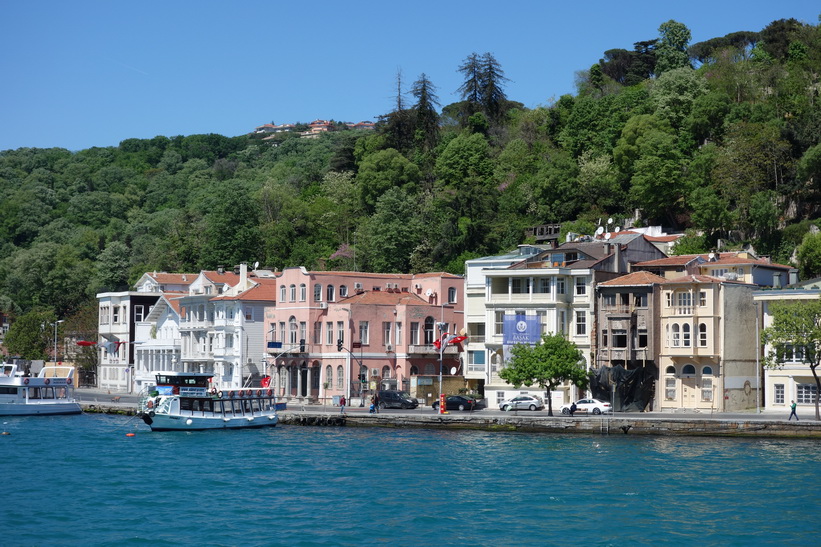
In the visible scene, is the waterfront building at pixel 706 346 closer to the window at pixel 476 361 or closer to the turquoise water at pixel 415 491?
the turquoise water at pixel 415 491

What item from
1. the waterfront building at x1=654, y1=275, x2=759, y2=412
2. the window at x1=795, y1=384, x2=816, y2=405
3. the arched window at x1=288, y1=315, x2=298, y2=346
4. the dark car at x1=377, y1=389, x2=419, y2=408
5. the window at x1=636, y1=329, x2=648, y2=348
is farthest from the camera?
the arched window at x1=288, y1=315, x2=298, y2=346

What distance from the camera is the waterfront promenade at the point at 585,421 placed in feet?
178

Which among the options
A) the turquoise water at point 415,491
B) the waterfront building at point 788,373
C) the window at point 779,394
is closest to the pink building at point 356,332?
the turquoise water at point 415,491

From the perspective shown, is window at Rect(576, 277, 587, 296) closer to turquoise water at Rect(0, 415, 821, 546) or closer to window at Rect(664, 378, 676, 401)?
window at Rect(664, 378, 676, 401)

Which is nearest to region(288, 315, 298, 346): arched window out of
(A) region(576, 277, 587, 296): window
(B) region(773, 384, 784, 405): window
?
→ (A) region(576, 277, 587, 296): window

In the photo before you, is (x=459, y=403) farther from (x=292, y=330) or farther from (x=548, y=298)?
(x=292, y=330)

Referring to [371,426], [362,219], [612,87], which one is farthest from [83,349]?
[612,87]

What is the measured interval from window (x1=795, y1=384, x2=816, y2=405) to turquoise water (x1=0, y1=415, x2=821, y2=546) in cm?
891

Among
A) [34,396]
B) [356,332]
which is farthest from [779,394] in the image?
[34,396]

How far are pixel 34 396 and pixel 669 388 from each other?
4456 centimetres

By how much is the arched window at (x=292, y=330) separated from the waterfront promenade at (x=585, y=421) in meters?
8.16

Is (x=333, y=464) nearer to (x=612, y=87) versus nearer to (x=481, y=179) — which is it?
(x=481, y=179)

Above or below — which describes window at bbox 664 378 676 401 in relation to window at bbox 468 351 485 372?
below

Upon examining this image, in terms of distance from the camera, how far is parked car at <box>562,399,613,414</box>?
205ft
